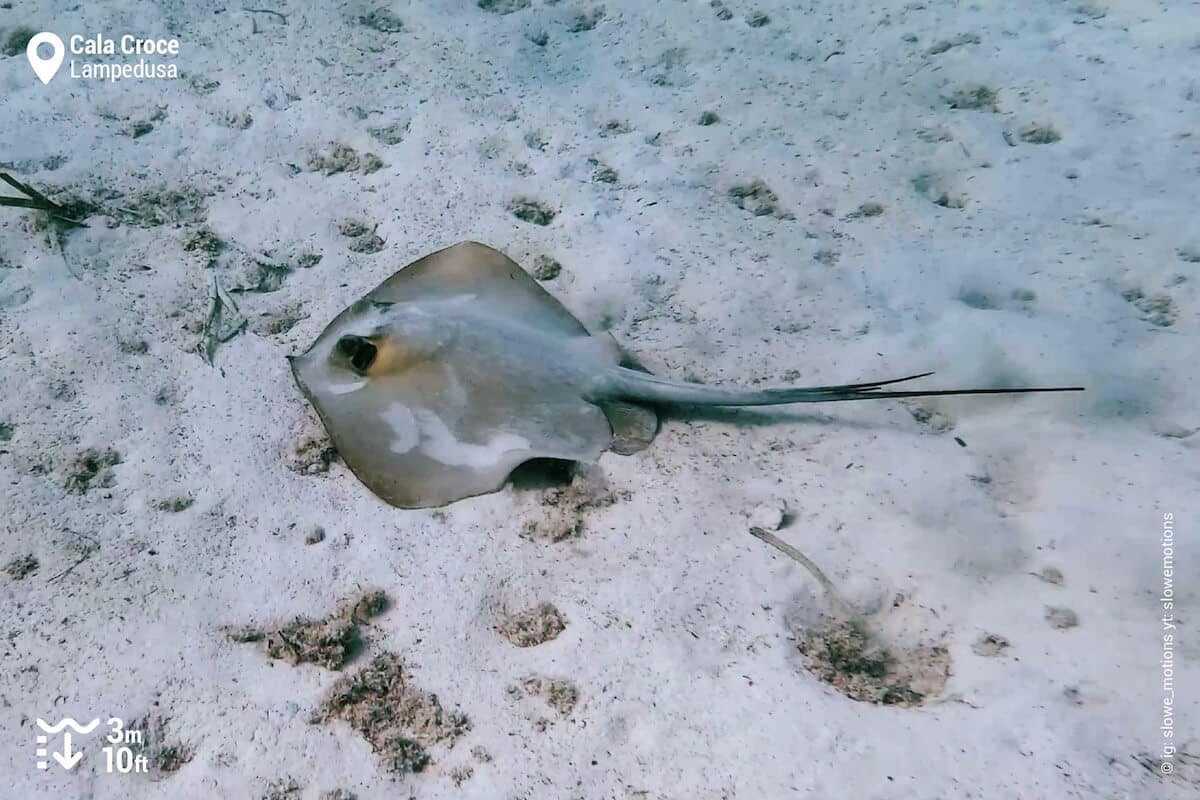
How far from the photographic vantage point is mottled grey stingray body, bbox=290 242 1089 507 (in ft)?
9.97

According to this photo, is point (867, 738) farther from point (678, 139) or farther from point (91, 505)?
point (678, 139)

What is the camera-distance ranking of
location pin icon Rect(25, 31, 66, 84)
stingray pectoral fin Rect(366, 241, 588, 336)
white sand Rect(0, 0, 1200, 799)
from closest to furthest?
white sand Rect(0, 0, 1200, 799)
stingray pectoral fin Rect(366, 241, 588, 336)
location pin icon Rect(25, 31, 66, 84)

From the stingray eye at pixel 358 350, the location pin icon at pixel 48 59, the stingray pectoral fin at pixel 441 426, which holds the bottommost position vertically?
the stingray pectoral fin at pixel 441 426

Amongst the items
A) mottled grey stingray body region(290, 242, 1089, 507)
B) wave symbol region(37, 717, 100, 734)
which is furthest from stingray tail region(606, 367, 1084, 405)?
wave symbol region(37, 717, 100, 734)

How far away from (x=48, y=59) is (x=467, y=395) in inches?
180

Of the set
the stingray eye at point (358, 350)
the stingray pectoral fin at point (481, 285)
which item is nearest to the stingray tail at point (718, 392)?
the stingray pectoral fin at point (481, 285)

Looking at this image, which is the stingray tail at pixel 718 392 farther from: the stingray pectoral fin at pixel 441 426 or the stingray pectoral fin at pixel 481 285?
the stingray pectoral fin at pixel 481 285

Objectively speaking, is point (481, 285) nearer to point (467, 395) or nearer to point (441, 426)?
point (467, 395)

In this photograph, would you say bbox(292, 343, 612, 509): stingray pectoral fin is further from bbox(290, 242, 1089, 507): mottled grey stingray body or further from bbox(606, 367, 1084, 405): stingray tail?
bbox(606, 367, 1084, 405): stingray tail

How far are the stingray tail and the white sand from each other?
0.78 feet

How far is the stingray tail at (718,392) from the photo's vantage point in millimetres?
3004

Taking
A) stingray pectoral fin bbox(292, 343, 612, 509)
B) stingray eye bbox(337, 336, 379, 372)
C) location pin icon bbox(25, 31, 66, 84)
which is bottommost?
stingray pectoral fin bbox(292, 343, 612, 509)

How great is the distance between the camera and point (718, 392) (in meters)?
3.12

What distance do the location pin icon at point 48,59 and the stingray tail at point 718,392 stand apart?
4872mm
